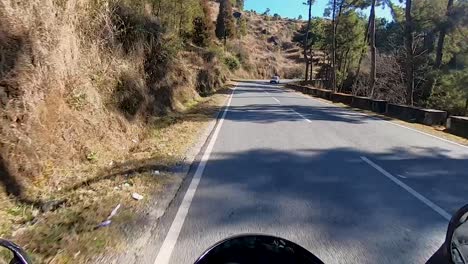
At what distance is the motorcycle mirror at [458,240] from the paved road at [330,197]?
1.86m

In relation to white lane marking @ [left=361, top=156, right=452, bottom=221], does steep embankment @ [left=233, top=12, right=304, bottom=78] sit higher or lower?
higher

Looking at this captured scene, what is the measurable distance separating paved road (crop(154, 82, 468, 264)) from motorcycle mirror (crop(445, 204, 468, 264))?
1.86 metres

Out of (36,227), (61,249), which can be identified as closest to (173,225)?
(61,249)

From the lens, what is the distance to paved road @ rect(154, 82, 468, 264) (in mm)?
4418

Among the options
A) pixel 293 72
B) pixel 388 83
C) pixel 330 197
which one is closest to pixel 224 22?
pixel 293 72

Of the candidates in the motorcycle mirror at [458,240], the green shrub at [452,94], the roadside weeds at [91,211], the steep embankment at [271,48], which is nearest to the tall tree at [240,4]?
the steep embankment at [271,48]

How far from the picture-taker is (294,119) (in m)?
16.2

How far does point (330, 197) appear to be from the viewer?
5.97 meters

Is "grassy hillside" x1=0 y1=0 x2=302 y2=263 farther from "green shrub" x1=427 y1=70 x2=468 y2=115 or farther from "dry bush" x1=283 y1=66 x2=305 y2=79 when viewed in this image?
"dry bush" x1=283 y1=66 x2=305 y2=79

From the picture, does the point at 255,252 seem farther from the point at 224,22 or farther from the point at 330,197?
the point at 224,22

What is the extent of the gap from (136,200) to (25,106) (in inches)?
92.9

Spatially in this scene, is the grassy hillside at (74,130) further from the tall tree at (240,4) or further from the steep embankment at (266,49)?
the tall tree at (240,4)

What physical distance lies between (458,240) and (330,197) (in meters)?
3.78

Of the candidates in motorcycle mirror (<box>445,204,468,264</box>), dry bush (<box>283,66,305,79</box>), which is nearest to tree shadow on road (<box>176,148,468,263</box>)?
motorcycle mirror (<box>445,204,468,264</box>)
